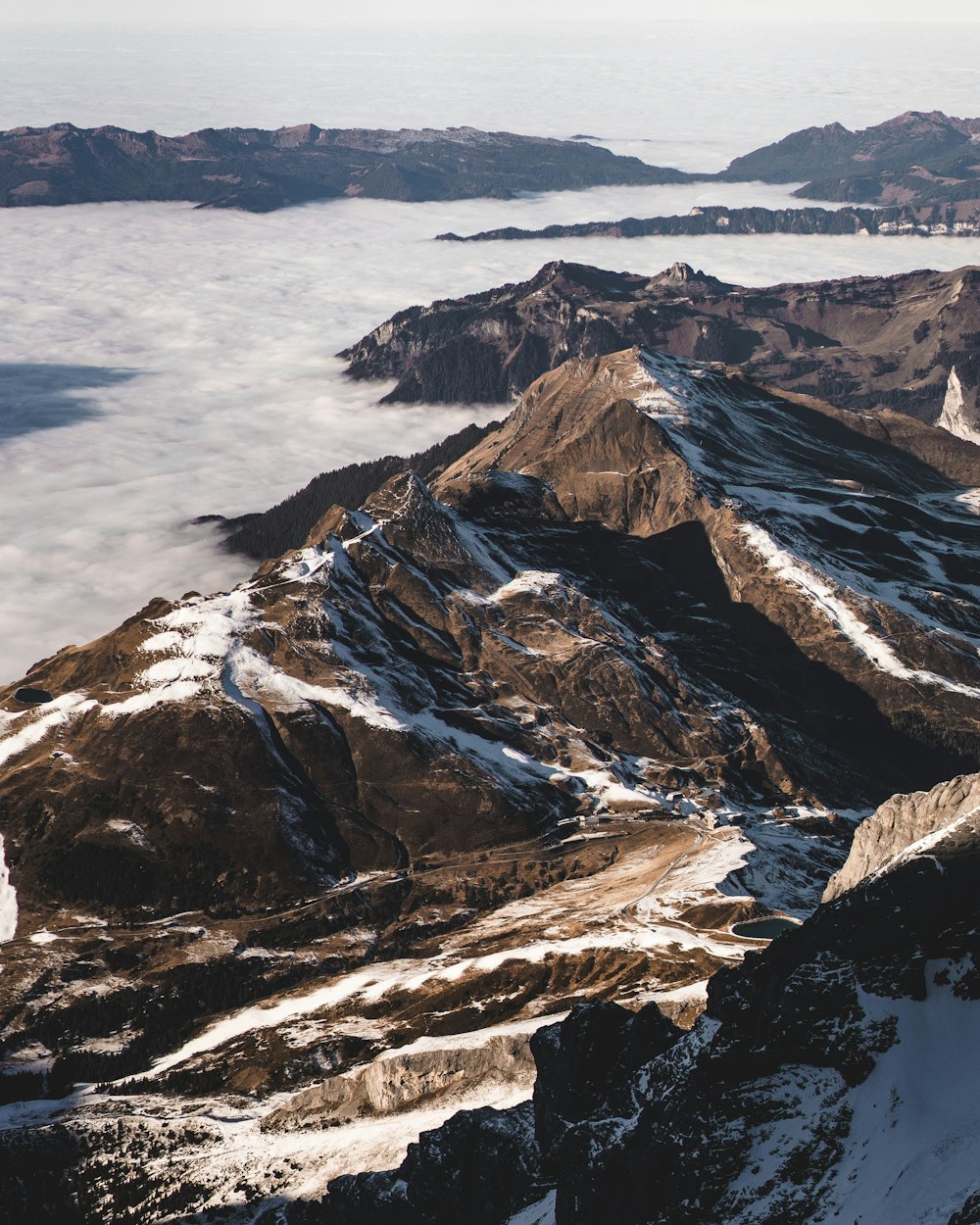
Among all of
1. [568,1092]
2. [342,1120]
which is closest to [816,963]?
[568,1092]

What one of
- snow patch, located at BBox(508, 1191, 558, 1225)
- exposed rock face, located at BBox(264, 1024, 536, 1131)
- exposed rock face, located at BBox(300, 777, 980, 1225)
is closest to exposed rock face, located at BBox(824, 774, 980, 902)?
exposed rock face, located at BBox(300, 777, 980, 1225)

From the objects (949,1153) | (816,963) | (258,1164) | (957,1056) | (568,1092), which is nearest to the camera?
(949,1153)

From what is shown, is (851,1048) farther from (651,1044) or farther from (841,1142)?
(651,1044)

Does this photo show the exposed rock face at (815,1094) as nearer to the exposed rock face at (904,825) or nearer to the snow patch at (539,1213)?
the snow patch at (539,1213)

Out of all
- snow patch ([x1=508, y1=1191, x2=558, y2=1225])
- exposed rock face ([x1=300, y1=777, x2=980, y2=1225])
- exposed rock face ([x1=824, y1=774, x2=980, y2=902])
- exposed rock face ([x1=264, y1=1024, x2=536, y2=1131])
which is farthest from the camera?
exposed rock face ([x1=264, y1=1024, x2=536, y2=1131])

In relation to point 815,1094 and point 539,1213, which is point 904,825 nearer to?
point 815,1094

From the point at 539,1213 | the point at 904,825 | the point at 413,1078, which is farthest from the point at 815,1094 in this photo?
the point at 413,1078

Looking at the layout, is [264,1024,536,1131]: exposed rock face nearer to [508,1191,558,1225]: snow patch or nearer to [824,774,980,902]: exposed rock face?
[508,1191,558,1225]: snow patch

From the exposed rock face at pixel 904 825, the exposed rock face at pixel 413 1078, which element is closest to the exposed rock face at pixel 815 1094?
the exposed rock face at pixel 904 825
